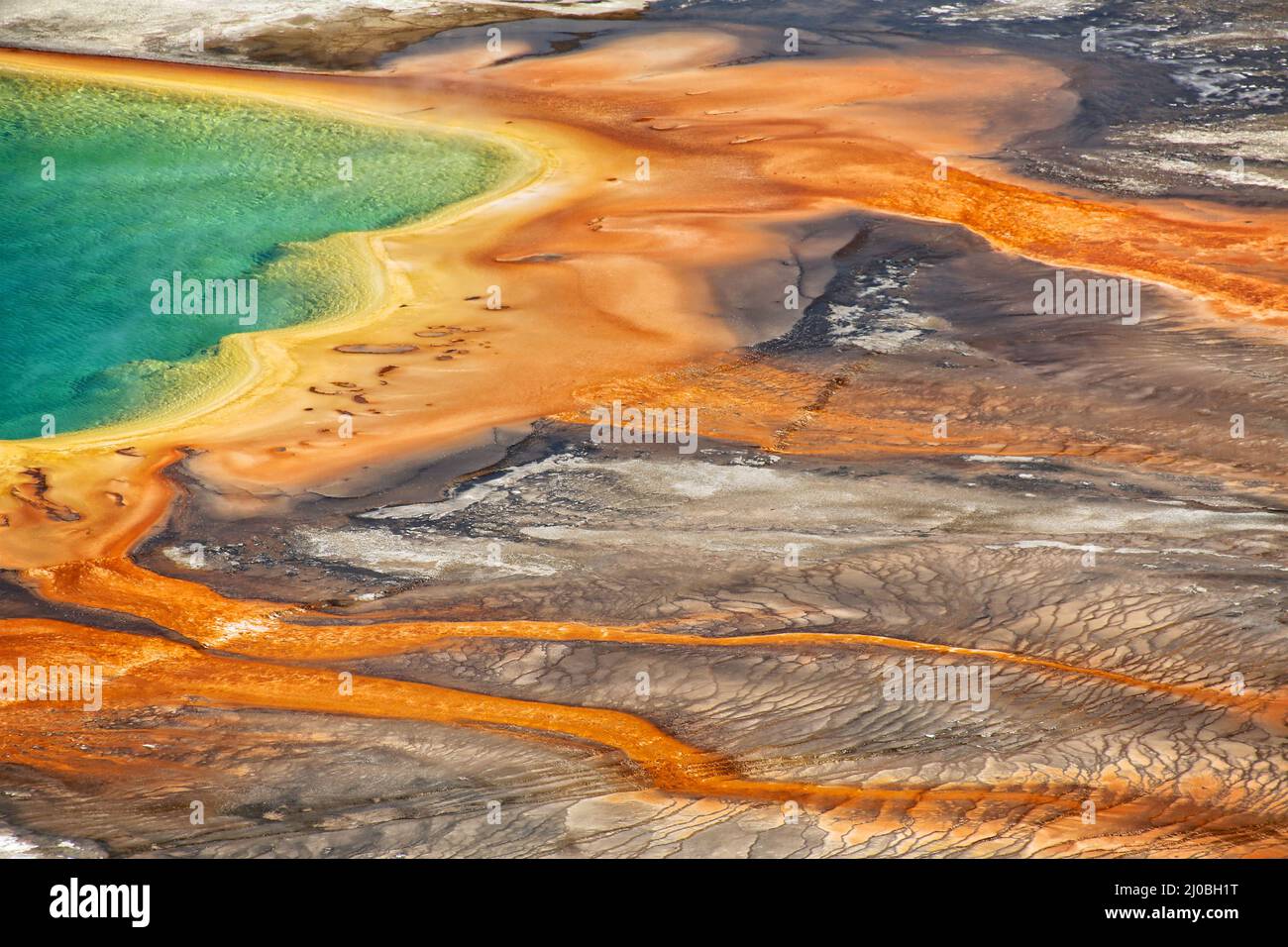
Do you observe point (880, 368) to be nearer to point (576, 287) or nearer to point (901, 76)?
point (576, 287)

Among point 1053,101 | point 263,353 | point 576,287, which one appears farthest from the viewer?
point 1053,101

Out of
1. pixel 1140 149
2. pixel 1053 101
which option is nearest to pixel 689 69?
pixel 1053 101
